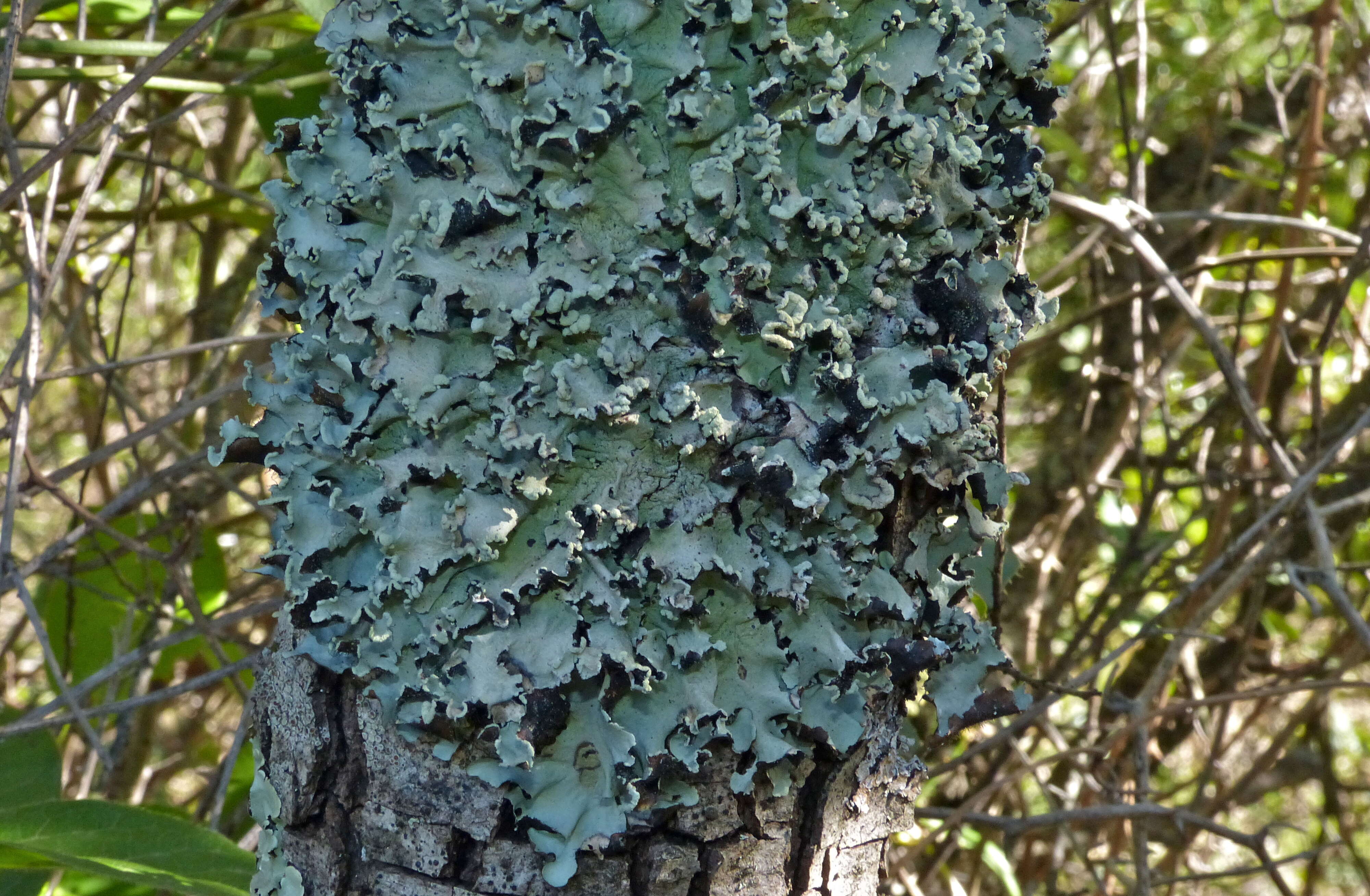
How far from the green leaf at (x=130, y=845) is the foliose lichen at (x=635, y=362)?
293 mm

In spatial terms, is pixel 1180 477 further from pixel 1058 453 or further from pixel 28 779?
pixel 28 779

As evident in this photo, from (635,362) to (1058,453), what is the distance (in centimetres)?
131

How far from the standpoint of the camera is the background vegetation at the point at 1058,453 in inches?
44.1

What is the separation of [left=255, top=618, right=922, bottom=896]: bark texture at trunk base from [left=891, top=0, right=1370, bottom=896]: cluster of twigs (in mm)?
452

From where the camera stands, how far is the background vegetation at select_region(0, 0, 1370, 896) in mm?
1120

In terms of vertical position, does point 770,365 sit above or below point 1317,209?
below

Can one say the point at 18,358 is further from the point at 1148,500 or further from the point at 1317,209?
the point at 1317,209

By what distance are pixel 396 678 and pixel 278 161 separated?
1.51 m

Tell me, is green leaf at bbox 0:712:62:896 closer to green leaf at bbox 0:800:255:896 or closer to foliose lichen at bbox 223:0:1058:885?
green leaf at bbox 0:800:255:896

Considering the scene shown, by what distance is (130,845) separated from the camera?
0.88 metres

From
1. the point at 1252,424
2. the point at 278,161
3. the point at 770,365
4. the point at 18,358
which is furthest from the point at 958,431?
the point at 278,161

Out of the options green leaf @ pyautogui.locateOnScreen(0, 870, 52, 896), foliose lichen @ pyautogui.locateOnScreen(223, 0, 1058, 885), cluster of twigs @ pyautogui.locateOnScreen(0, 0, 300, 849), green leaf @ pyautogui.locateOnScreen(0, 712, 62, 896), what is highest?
cluster of twigs @ pyautogui.locateOnScreen(0, 0, 300, 849)

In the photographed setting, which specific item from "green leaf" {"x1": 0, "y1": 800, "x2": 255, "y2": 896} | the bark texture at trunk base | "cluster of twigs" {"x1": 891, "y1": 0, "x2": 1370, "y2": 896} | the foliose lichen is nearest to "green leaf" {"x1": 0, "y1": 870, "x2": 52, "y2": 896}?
"green leaf" {"x1": 0, "y1": 800, "x2": 255, "y2": 896}

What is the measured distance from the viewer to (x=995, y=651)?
753 millimetres
